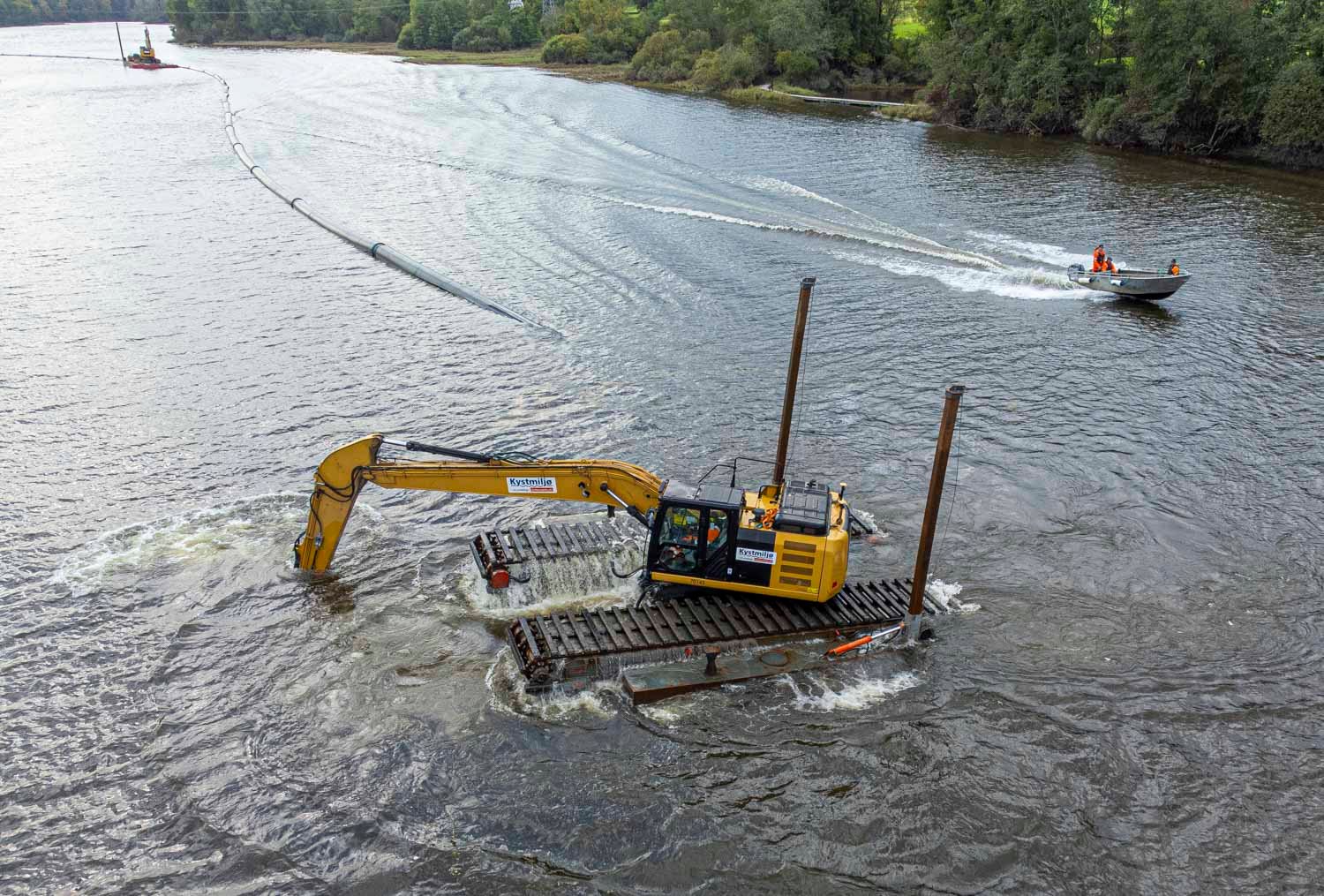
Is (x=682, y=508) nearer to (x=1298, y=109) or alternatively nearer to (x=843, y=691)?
(x=843, y=691)

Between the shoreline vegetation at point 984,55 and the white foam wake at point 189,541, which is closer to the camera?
the white foam wake at point 189,541

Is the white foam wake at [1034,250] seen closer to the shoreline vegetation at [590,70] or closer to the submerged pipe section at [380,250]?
the submerged pipe section at [380,250]

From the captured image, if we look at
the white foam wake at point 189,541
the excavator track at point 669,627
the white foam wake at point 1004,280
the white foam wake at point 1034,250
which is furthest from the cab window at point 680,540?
the white foam wake at point 1034,250

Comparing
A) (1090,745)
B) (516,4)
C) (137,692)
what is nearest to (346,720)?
(137,692)

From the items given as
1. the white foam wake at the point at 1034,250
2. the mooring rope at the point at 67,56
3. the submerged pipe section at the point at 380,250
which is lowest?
the submerged pipe section at the point at 380,250

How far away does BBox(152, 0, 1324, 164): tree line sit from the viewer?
62156 mm

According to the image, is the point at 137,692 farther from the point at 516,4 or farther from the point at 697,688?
the point at 516,4

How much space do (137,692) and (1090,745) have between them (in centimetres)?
1788

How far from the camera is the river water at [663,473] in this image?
15.0m

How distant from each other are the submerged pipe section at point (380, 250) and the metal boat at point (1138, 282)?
2362 centimetres

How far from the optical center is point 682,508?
18406mm

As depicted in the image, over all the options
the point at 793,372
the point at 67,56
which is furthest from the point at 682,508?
the point at 67,56

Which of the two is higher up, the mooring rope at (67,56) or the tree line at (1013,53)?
the tree line at (1013,53)

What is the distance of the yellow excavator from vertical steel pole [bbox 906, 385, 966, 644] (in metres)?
1.47
